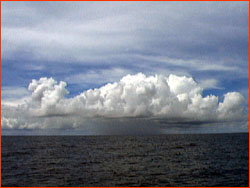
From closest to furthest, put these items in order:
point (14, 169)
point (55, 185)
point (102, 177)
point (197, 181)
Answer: point (55, 185), point (197, 181), point (102, 177), point (14, 169)

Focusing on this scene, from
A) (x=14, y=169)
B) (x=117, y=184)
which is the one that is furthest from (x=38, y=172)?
(x=117, y=184)

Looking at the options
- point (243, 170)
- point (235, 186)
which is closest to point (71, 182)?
point (235, 186)

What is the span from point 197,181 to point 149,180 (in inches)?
309

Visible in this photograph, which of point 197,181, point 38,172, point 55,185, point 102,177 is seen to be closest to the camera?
point 55,185

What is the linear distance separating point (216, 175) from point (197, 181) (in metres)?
7.06

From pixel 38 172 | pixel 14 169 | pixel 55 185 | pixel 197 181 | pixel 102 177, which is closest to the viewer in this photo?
pixel 55 185

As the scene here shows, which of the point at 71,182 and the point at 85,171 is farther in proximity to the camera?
the point at 85,171

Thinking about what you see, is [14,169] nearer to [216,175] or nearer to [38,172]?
[38,172]

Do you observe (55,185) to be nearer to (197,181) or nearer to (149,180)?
(149,180)

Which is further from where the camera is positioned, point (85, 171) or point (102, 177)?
point (85, 171)

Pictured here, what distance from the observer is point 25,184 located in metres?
39.5

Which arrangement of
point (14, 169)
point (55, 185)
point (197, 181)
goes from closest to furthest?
point (55, 185), point (197, 181), point (14, 169)

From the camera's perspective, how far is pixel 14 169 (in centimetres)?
5197

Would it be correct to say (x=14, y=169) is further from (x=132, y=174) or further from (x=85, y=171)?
(x=132, y=174)
